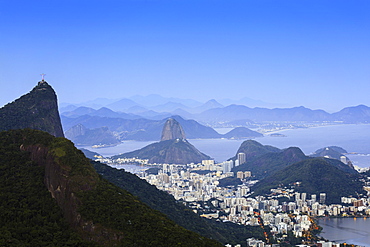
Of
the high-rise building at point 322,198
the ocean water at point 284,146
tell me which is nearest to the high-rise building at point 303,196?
the high-rise building at point 322,198

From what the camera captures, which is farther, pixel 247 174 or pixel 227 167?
pixel 227 167

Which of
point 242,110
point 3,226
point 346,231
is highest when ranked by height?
point 242,110

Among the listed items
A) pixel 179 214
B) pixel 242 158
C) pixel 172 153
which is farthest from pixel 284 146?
pixel 179 214

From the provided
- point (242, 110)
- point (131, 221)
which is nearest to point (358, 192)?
point (131, 221)

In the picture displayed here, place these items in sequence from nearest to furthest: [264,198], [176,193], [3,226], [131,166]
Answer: [3,226] < [264,198] < [176,193] < [131,166]

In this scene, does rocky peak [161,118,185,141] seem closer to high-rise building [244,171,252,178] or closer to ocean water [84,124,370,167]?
ocean water [84,124,370,167]

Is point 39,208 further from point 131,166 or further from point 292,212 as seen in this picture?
point 131,166

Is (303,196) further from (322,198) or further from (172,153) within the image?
(172,153)
